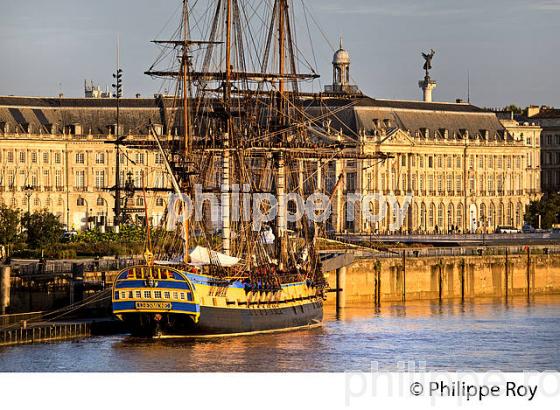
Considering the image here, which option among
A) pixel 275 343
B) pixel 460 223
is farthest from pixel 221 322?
pixel 460 223

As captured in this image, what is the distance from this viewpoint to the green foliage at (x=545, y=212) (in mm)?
138125

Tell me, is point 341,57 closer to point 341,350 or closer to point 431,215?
point 431,215

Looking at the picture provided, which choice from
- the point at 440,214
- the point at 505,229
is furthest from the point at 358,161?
the point at 440,214

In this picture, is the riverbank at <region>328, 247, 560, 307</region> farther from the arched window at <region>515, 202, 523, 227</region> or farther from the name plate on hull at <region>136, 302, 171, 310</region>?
the arched window at <region>515, 202, 523, 227</region>

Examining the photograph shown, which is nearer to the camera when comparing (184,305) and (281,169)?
(184,305)

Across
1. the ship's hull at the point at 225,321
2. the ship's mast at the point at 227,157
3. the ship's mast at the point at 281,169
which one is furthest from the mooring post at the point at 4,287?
the ship's mast at the point at 281,169

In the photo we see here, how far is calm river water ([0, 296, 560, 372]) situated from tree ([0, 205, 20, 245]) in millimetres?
15649

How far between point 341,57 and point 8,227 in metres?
51.9

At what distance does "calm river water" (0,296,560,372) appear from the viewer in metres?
57.8

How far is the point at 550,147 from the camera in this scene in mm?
158000

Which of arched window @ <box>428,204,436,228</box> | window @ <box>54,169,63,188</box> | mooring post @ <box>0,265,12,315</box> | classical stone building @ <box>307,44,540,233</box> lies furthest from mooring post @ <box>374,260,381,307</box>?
arched window @ <box>428,204,436,228</box>

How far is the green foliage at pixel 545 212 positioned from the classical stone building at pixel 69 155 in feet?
83.5

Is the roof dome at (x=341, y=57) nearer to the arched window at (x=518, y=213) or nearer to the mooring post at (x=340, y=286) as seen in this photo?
the arched window at (x=518, y=213)
